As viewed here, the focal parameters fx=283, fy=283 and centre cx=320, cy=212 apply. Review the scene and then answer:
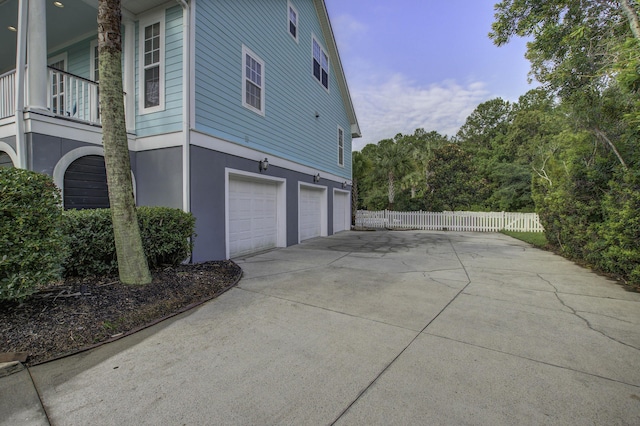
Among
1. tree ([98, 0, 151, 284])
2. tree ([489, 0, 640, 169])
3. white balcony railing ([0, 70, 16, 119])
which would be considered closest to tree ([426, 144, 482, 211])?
tree ([489, 0, 640, 169])

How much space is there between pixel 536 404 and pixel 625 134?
18.4 ft

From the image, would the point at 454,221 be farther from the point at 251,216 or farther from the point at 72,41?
the point at 72,41

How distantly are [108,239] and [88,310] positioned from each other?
1504 millimetres

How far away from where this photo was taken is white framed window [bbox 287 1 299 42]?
958cm

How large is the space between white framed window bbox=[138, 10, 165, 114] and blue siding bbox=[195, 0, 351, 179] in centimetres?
89

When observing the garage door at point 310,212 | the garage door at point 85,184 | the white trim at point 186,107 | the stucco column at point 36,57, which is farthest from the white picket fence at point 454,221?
the stucco column at point 36,57

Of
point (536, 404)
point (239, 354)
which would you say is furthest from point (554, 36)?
point (239, 354)

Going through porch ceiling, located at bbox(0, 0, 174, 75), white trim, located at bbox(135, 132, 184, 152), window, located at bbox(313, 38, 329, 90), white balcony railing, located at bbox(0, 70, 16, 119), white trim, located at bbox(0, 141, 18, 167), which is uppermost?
window, located at bbox(313, 38, 329, 90)

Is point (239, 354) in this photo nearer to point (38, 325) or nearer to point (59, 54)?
point (38, 325)

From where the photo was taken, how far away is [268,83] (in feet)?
27.2

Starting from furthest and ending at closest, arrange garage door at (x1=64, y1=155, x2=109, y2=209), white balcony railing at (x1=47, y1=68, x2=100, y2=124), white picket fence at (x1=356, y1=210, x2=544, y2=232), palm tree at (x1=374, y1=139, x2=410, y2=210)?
palm tree at (x1=374, y1=139, x2=410, y2=210) → white picket fence at (x1=356, y1=210, x2=544, y2=232) → white balcony railing at (x1=47, y1=68, x2=100, y2=124) → garage door at (x1=64, y1=155, x2=109, y2=209)

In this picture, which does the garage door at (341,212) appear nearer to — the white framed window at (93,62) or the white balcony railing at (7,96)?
the white framed window at (93,62)

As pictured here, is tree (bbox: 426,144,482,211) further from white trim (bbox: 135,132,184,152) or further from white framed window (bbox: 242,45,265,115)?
white trim (bbox: 135,132,184,152)

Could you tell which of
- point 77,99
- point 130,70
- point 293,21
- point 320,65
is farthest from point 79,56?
point 320,65
